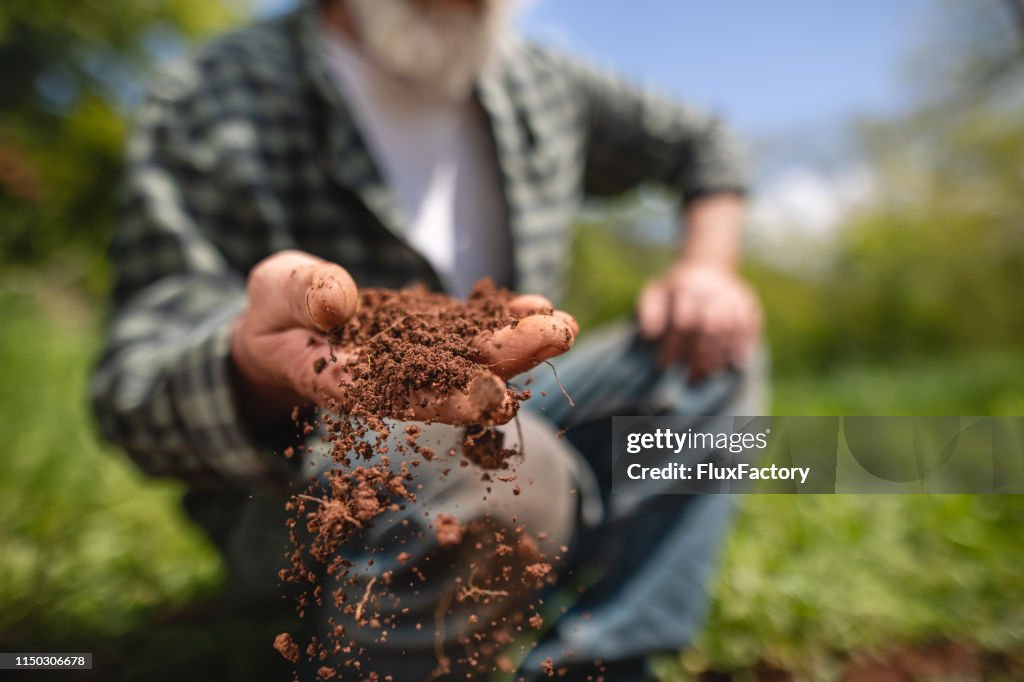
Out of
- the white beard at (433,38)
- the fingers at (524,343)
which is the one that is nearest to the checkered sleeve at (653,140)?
the white beard at (433,38)

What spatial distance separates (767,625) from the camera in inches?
53.7

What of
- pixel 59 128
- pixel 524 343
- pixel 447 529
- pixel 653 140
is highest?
pixel 59 128

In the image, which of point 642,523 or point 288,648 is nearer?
point 288,648

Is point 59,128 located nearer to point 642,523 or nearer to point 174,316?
point 174,316

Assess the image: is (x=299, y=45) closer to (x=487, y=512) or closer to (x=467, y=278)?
(x=467, y=278)

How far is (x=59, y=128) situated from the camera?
6141 mm

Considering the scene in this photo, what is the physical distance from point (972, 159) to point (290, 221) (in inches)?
453

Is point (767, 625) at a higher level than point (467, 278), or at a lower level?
lower

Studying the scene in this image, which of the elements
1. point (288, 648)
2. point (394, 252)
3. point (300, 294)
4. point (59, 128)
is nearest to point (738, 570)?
point (394, 252)

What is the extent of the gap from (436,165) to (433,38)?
0.91 ft

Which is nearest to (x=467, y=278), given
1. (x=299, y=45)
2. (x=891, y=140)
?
(x=299, y=45)

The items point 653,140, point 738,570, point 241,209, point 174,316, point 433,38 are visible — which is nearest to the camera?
point 174,316

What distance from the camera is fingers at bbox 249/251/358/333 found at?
0.59 meters

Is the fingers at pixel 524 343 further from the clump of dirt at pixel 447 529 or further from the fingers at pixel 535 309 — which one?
the clump of dirt at pixel 447 529
